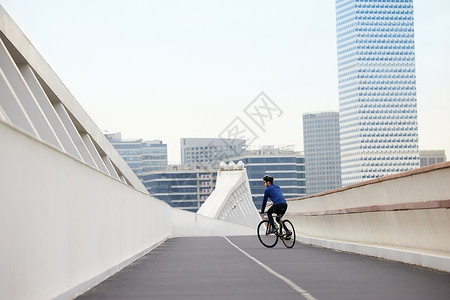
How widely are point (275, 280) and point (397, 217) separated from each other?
548 cm

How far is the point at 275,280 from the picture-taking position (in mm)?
13414

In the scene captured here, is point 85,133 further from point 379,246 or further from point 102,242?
point 102,242

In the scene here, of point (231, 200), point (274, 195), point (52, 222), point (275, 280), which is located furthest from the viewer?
point (231, 200)

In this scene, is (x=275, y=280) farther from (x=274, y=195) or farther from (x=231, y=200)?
(x=231, y=200)

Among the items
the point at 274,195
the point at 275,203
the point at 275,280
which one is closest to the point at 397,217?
the point at 275,280

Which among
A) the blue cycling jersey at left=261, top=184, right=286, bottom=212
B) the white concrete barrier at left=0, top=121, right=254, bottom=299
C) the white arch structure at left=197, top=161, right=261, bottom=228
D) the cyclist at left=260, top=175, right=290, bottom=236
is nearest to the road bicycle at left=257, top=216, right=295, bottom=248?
the cyclist at left=260, top=175, right=290, bottom=236

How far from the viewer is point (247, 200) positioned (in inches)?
5556

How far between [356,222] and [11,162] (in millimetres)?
15584

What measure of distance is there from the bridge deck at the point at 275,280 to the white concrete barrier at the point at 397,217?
0.54 metres

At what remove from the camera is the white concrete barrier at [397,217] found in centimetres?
1498

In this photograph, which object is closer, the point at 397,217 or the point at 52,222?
the point at 52,222

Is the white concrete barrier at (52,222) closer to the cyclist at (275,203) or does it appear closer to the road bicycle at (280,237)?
the road bicycle at (280,237)

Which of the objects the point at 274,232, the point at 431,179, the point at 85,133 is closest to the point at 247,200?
the point at 85,133

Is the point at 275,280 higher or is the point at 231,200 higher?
the point at 231,200
